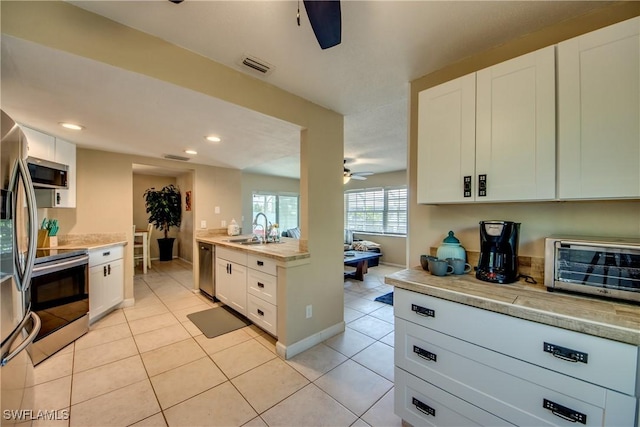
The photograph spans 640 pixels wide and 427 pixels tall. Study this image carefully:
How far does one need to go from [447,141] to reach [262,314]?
2.25 meters

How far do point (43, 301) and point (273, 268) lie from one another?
2005 mm

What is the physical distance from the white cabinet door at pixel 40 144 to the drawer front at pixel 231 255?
77.9 inches

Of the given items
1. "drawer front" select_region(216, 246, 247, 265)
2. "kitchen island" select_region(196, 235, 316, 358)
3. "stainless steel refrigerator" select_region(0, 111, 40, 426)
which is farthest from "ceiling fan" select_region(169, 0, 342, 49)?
"drawer front" select_region(216, 246, 247, 265)

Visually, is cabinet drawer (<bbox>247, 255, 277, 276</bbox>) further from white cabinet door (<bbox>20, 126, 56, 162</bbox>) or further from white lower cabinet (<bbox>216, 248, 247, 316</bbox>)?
white cabinet door (<bbox>20, 126, 56, 162</bbox>)

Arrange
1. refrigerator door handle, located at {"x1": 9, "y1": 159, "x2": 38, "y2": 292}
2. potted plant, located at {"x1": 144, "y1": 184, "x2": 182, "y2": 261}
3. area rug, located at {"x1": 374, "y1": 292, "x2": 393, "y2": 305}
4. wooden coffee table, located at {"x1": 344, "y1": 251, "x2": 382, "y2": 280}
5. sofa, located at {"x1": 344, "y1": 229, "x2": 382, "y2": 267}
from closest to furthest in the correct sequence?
refrigerator door handle, located at {"x1": 9, "y1": 159, "x2": 38, "y2": 292} < area rug, located at {"x1": 374, "y1": 292, "x2": 393, "y2": 305} < wooden coffee table, located at {"x1": 344, "y1": 251, "x2": 382, "y2": 280} < potted plant, located at {"x1": 144, "y1": 184, "x2": 182, "y2": 261} < sofa, located at {"x1": 344, "y1": 229, "x2": 382, "y2": 267}

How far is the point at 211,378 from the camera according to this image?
6.30ft

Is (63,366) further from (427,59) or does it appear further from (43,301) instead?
(427,59)

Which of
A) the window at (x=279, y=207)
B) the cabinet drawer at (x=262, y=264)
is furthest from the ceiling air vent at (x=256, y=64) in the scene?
the window at (x=279, y=207)

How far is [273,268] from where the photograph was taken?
7.61ft

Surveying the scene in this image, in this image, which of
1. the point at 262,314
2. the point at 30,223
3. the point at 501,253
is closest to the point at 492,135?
the point at 501,253

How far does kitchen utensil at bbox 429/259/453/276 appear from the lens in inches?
58.9

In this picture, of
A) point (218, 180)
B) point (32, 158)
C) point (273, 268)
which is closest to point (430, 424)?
point (273, 268)

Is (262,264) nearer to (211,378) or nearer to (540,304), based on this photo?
(211,378)

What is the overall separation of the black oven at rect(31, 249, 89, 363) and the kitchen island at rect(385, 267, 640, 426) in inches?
114
